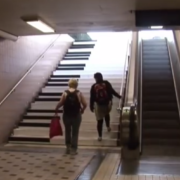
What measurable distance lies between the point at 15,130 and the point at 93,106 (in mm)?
2376

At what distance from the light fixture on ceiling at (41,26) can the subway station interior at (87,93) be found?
0.02 meters

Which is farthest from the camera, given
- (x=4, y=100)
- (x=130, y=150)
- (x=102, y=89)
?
(x=4, y=100)

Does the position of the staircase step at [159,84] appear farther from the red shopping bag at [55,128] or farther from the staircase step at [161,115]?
the red shopping bag at [55,128]

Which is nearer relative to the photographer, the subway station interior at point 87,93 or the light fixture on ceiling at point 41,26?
the subway station interior at point 87,93

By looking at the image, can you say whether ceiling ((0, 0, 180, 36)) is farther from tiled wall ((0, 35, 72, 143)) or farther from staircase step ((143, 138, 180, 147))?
staircase step ((143, 138, 180, 147))

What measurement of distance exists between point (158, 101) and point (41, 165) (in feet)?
17.1

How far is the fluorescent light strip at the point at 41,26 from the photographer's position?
25.4 ft

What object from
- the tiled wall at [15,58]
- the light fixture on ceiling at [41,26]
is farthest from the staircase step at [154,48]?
the light fixture on ceiling at [41,26]

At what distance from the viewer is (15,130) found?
9539 millimetres

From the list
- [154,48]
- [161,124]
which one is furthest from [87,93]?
[154,48]

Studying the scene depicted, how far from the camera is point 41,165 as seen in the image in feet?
21.1

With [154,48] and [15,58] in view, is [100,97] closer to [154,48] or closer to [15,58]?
[15,58]

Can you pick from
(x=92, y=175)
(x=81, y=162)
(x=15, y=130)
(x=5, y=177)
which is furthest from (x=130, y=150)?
(x=15, y=130)

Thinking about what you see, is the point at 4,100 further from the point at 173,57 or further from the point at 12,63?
the point at 173,57
